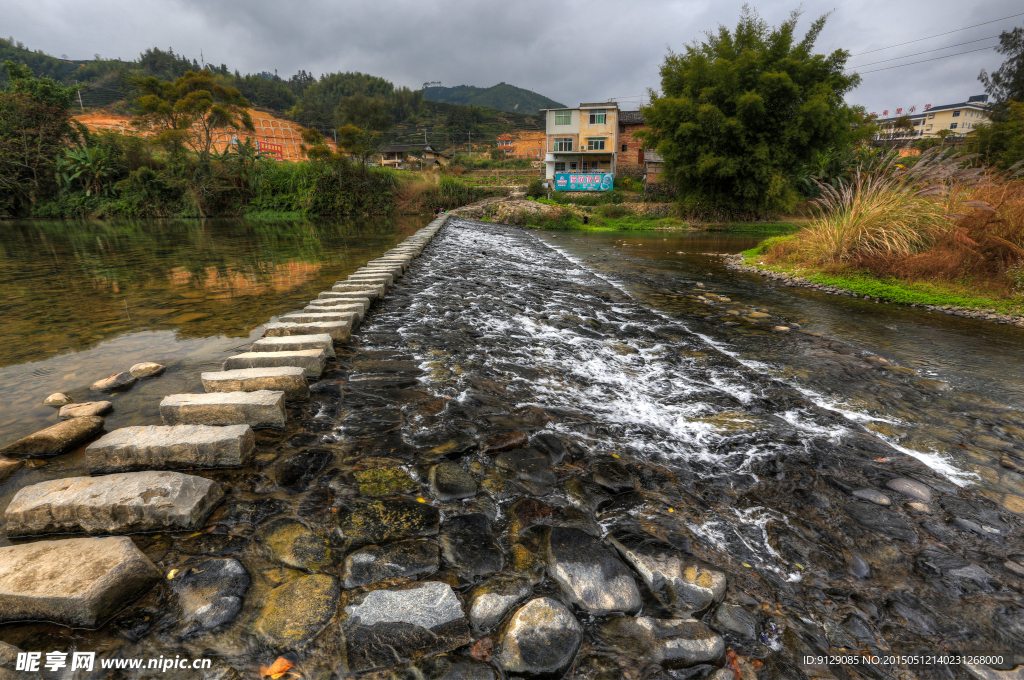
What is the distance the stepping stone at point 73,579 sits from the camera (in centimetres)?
128

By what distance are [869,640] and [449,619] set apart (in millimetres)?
1456

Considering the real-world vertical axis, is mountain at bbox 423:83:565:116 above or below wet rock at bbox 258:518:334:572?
above

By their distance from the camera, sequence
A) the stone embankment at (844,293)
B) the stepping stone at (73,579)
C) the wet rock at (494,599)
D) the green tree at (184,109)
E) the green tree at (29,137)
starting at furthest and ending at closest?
the green tree at (184,109) < the green tree at (29,137) < the stone embankment at (844,293) < the wet rock at (494,599) < the stepping stone at (73,579)

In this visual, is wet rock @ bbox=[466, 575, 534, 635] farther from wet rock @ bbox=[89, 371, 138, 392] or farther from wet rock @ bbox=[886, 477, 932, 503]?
wet rock @ bbox=[89, 371, 138, 392]

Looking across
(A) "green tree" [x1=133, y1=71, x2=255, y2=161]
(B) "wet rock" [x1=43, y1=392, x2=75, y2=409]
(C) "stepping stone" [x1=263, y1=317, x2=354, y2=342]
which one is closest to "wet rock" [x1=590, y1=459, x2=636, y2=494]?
(C) "stepping stone" [x1=263, y1=317, x2=354, y2=342]

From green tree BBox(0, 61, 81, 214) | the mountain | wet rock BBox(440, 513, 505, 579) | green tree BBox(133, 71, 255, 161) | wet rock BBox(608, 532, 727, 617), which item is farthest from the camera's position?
the mountain

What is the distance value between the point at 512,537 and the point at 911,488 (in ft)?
7.14

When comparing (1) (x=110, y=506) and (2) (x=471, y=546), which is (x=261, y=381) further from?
(2) (x=471, y=546)

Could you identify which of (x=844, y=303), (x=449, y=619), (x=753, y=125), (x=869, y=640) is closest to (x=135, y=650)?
(x=449, y=619)

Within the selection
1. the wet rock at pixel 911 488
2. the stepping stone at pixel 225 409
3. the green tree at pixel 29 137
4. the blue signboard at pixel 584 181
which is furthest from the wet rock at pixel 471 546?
the green tree at pixel 29 137

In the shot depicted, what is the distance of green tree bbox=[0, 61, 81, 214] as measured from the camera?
84.9 ft

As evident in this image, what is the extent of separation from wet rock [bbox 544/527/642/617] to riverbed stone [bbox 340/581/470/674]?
1.33 ft

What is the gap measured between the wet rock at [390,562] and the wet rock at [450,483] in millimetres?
299

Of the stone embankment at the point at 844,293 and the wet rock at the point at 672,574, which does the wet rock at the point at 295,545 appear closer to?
the wet rock at the point at 672,574
